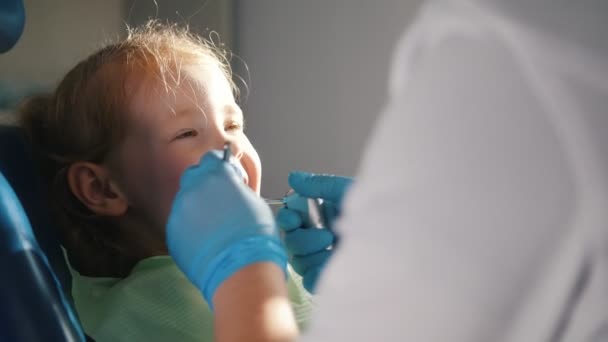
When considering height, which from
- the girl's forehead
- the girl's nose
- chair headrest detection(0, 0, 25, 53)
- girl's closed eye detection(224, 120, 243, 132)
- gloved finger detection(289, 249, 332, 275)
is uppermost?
chair headrest detection(0, 0, 25, 53)

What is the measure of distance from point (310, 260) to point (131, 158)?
349mm

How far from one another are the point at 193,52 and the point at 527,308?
0.95 m

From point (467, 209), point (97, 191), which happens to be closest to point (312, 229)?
point (97, 191)

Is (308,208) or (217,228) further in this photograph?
(308,208)

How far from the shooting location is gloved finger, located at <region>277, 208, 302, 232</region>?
3.36 ft

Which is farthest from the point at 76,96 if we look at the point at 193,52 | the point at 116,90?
the point at 193,52

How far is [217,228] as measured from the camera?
0.64m

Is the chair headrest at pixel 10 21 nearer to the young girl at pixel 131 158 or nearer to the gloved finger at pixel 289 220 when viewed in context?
the young girl at pixel 131 158

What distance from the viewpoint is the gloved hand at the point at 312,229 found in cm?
103

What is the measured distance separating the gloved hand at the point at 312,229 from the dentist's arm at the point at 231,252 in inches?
12.0

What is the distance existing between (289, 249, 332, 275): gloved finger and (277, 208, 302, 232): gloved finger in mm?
58

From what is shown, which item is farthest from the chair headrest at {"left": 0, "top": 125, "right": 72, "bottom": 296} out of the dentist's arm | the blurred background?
the blurred background

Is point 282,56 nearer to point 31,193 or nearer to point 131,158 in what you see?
point 131,158

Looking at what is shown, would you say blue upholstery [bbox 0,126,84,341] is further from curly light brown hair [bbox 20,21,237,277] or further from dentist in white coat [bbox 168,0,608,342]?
dentist in white coat [bbox 168,0,608,342]
